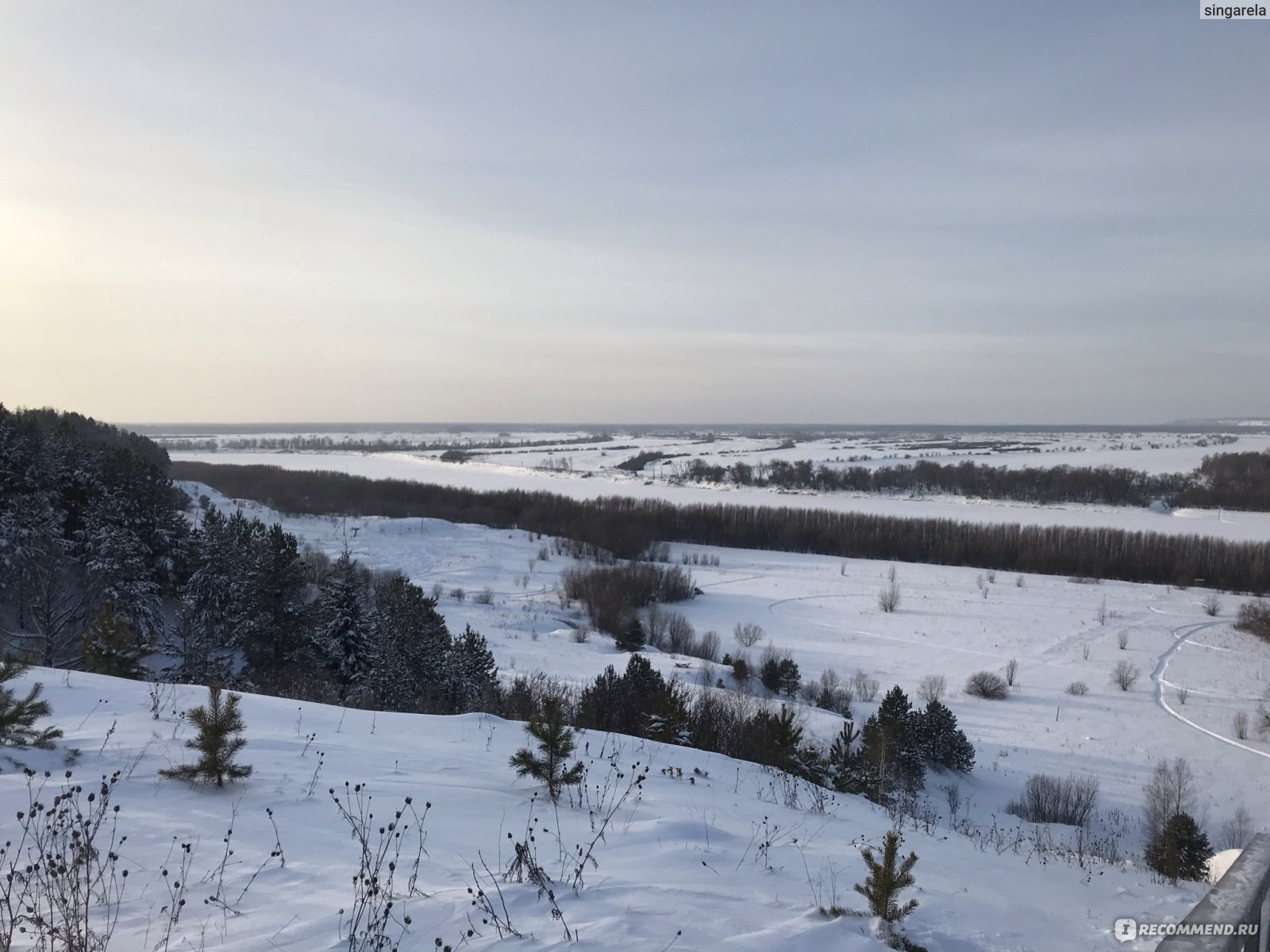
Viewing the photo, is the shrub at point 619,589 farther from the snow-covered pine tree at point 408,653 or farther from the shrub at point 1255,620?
the shrub at point 1255,620

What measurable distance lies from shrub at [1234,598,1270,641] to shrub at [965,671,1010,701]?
18204 mm

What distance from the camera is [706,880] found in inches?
182

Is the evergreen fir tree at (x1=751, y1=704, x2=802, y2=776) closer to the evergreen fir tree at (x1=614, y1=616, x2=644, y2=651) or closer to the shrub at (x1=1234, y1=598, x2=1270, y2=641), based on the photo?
the evergreen fir tree at (x1=614, y1=616, x2=644, y2=651)

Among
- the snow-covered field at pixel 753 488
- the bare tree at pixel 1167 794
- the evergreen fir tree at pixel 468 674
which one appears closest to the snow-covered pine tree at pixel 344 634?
the evergreen fir tree at pixel 468 674

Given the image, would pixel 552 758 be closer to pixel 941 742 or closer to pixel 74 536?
pixel 941 742

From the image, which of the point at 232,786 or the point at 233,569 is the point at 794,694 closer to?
the point at 233,569

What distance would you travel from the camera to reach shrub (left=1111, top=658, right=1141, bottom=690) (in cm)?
2959

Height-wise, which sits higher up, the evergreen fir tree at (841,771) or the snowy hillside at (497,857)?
the snowy hillside at (497,857)

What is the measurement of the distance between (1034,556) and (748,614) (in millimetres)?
29289

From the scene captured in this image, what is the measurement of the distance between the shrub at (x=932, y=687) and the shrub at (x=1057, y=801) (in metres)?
8.12

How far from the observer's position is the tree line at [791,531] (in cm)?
5478

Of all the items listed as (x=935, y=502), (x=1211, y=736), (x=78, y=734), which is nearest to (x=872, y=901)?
(x=78, y=734)

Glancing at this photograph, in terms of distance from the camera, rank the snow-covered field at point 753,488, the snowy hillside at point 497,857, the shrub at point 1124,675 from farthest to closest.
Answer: the snow-covered field at point 753,488 → the shrub at point 1124,675 → the snowy hillside at point 497,857

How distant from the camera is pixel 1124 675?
97.9ft
